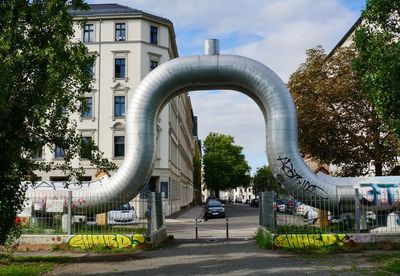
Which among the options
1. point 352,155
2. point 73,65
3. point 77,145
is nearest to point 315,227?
point 77,145

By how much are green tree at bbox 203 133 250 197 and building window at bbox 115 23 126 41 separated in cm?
4566

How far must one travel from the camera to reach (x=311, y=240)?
16.3 m

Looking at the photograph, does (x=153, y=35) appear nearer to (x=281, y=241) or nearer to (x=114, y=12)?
(x=114, y=12)

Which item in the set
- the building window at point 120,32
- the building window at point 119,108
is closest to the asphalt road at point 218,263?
the building window at point 119,108

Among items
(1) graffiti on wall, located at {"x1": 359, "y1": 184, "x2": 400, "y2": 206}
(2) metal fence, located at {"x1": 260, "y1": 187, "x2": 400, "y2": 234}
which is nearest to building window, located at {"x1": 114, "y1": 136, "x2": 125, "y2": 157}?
(2) metal fence, located at {"x1": 260, "y1": 187, "x2": 400, "y2": 234}

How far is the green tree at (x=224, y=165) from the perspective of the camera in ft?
288

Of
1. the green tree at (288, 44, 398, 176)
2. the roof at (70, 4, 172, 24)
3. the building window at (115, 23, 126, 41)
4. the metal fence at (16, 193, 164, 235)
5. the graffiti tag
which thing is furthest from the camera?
the building window at (115, 23, 126, 41)

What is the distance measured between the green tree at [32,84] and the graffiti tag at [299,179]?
7.10 metres

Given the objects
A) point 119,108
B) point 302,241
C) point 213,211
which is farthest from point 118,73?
point 302,241

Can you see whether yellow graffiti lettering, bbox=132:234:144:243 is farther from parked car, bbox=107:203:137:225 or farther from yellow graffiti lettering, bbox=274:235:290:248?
yellow graffiti lettering, bbox=274:235:290:248

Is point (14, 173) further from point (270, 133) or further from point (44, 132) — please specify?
point (270, 133)

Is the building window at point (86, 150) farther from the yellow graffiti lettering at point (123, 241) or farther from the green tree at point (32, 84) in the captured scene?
the yellow graffiti lettering at point (123, 241)

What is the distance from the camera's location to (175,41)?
5253 cm

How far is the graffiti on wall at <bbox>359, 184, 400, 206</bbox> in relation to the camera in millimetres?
17297
